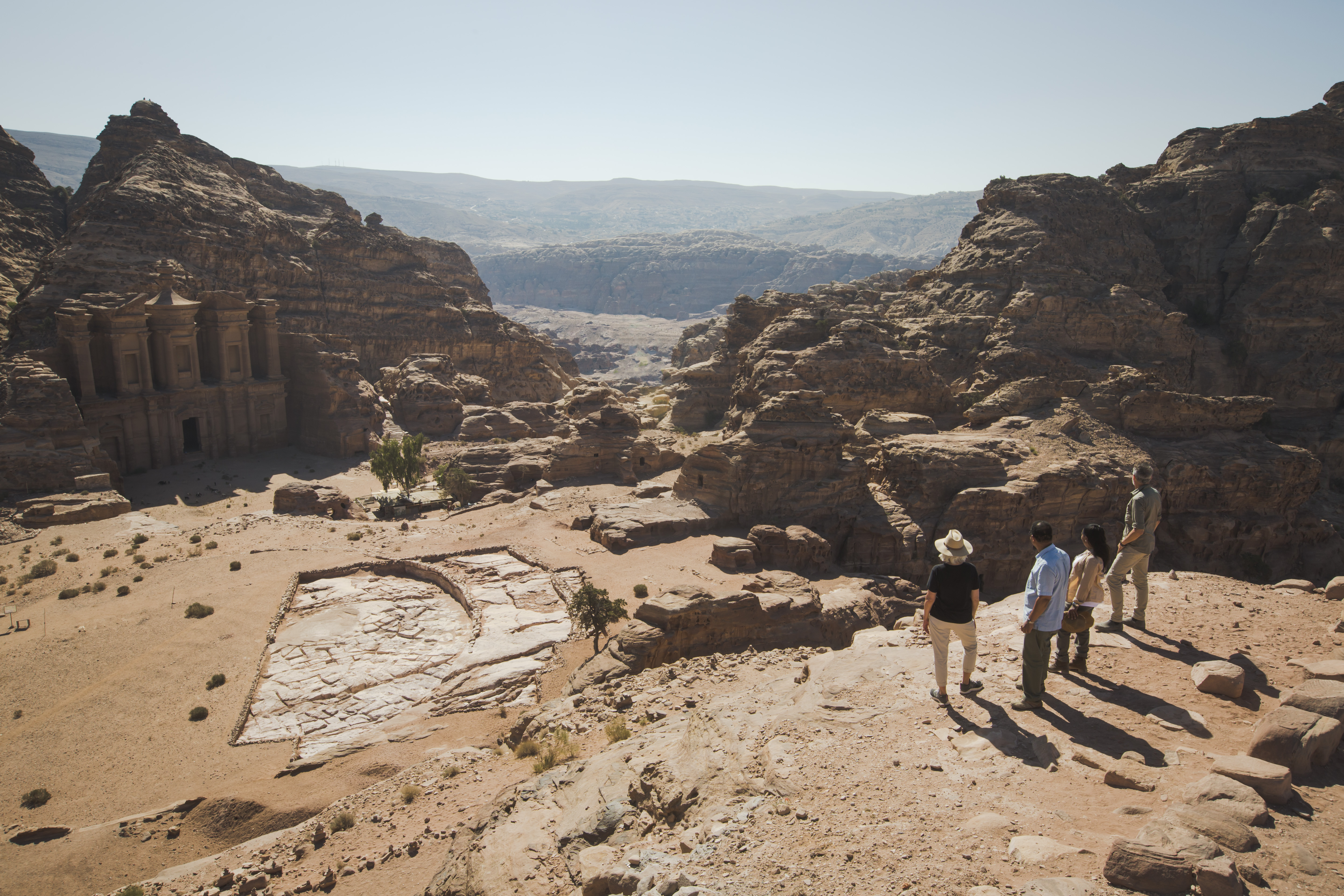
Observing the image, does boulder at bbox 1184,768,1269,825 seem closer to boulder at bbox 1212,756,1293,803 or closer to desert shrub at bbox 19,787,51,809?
boulder at bbox 1212,756,1293,803

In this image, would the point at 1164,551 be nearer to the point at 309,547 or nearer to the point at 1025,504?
the point at 1025,504

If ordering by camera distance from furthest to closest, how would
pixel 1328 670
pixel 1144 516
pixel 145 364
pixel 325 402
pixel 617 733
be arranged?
pixel 325 402 < pixel 145 364 < pixel 617 733 < pixel 1144 516 < pixel 1328 670

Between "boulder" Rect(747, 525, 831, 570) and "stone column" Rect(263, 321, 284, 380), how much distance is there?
3519cm

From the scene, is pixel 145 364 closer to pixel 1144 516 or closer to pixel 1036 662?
pixel 1036 662

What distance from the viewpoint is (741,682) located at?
1453 centimetres

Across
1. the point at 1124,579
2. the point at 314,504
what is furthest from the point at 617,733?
the point at 314,504

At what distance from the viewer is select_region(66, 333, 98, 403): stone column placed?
3697 cm

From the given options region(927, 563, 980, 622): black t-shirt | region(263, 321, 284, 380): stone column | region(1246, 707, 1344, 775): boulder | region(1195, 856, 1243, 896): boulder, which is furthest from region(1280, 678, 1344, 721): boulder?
region(263, 321, 284, 380): stone column

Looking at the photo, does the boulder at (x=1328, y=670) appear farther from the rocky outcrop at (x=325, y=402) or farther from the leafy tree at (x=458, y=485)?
the rocky outcrop at (x=325, y=402)

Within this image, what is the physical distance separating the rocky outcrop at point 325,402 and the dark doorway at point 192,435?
5.31 m

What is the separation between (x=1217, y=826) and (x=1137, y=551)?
6383 mm

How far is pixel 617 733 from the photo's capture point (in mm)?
12609

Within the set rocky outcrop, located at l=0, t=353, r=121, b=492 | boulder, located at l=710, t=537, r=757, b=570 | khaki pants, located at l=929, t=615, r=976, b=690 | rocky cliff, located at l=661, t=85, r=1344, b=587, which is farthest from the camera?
rocky outcrop, located at l=0, t=353, r=121, b=492

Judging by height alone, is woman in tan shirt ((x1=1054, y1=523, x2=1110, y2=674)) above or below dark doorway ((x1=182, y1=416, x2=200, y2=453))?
above
